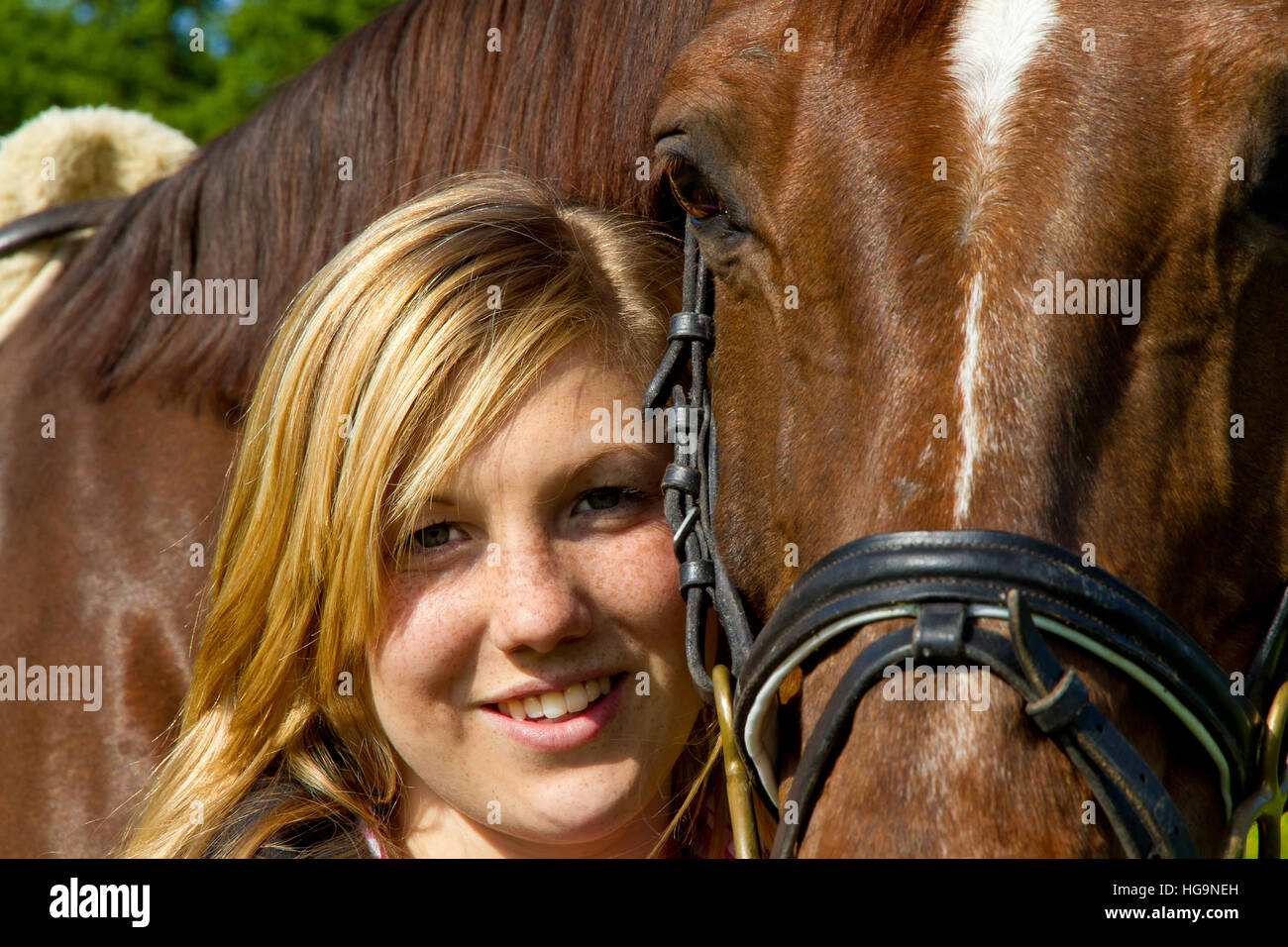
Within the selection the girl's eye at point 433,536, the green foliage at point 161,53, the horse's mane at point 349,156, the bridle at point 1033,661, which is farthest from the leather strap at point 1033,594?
the green foliage at point 161,53

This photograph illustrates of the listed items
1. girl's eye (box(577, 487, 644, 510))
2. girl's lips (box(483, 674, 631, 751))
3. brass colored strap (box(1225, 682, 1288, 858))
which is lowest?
brass colored strap (box(1225, 682, 1288, 858))

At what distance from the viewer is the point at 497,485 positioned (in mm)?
2055

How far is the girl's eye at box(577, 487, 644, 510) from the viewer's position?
2146 mm

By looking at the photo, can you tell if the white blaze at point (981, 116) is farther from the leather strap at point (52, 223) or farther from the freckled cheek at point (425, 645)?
the leather strap at point (52, 223)

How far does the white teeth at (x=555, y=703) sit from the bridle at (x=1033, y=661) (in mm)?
349

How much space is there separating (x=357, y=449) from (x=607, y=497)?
0.43 metres

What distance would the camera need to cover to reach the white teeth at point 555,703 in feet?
6.77

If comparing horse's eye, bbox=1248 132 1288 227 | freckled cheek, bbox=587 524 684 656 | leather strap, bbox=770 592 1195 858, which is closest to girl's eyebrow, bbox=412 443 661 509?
freckled cheek, bbox=587 524 684 656

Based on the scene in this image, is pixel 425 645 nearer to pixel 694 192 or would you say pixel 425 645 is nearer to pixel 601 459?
pixel 601 459

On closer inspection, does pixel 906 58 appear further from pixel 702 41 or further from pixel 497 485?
pixel 497 485

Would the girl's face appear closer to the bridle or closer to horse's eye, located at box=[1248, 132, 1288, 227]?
the bridle

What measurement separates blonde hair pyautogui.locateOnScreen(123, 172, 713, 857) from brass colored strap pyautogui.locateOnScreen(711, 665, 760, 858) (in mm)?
418

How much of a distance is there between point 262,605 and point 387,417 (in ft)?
1.49
